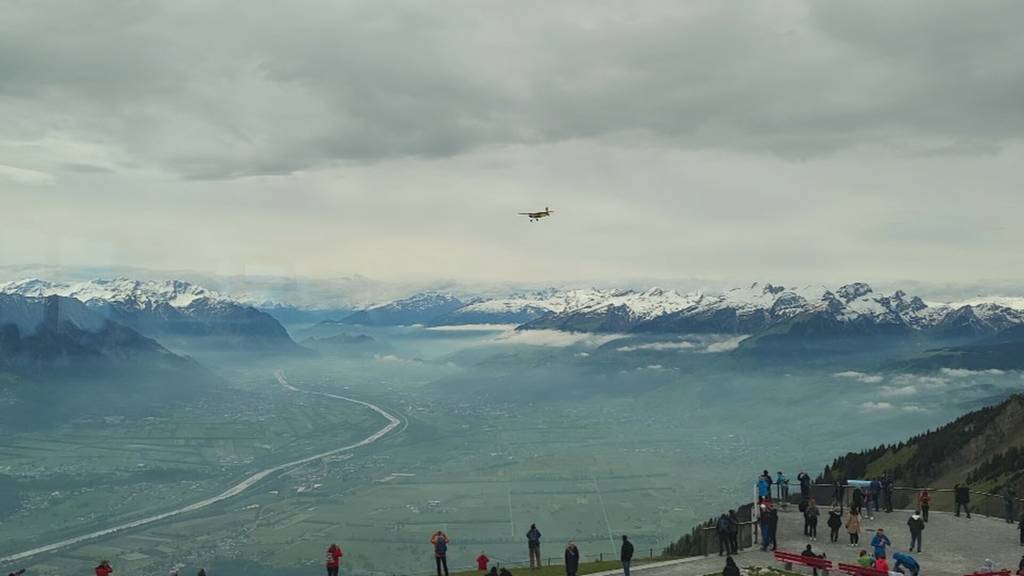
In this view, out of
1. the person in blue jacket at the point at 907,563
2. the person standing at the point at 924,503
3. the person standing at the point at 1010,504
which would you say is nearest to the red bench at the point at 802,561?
the person in blue jacket at the point at 907,563

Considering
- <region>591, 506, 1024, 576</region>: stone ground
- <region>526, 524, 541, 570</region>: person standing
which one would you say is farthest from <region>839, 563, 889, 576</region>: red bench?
<region>526, 524, 541, 570</region>: person standing

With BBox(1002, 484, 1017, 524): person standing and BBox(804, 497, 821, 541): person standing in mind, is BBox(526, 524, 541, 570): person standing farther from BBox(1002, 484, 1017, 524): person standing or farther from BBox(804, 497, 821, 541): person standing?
BBox(1002, 484, 1017, 524): person standing

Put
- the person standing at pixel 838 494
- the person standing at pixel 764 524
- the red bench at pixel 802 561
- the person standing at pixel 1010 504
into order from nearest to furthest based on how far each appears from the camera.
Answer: the red bench at pixel 802 561 < the person standing at pixel 764 524 < the person standing at pixel 1010 504 < the person standing at pixel 838 494

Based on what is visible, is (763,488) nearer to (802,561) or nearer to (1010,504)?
(802,561)

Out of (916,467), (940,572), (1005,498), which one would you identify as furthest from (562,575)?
(916,467)

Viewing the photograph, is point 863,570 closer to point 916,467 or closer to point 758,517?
point 758,517

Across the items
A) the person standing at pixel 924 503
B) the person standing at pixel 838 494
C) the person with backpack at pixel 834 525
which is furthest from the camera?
the person standing at pixel 838 494

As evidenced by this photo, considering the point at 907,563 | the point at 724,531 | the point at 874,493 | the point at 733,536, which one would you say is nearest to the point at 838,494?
the point at 874,493

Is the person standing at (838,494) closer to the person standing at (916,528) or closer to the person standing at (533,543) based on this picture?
the person standing at (916,528)
